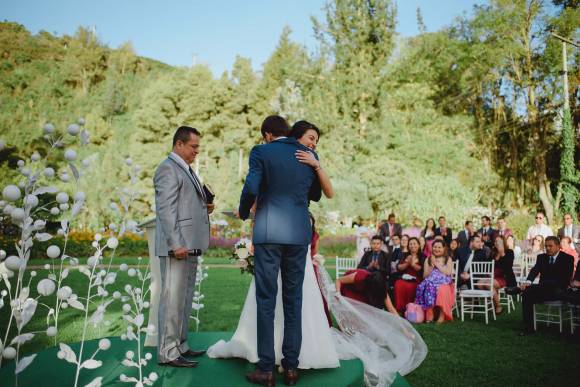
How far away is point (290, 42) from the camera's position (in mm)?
38500

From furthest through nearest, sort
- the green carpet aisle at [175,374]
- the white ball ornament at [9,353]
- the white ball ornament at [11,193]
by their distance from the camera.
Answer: the green carpet aisle at [175,374] → the white ball ornament at [11,193] → the white ball ornament at [9,353]

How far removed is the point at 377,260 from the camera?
8070mm

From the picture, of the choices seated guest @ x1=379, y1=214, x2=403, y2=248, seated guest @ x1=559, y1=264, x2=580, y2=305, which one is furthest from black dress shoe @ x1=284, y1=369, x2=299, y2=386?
seated guest @ x1=379, y1=214, x2=403, y2=248

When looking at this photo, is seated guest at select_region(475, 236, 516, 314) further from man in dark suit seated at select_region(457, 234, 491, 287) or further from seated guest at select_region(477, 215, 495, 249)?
seated guest at select_region(477, 215, 495, 249)

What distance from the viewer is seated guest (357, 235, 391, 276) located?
8.05 metres

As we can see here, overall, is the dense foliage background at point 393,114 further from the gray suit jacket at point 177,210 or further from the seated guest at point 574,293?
the gray suit jacket at point 177,210

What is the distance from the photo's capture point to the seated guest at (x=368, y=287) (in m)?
7.44

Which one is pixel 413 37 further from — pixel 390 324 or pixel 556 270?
pixel 390 324

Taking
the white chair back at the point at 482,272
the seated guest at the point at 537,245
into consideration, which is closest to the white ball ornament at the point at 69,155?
the white chair back at the point at 482,272

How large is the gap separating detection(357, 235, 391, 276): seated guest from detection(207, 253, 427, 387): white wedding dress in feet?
9.39

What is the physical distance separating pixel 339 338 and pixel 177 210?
196 cm

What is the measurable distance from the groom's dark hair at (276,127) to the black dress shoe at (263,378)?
64.8 inches

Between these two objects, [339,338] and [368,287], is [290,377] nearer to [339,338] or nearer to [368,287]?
[339,338]

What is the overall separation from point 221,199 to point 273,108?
32.4 ft
